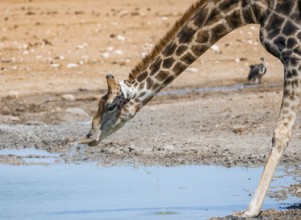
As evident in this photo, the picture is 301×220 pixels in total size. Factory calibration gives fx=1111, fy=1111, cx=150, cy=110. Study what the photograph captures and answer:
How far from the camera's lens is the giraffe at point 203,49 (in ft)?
29.6

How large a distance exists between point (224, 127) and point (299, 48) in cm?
438

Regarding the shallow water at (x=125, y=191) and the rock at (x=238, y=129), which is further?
the rock at (x=238, y=129)

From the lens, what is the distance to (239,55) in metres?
21.2

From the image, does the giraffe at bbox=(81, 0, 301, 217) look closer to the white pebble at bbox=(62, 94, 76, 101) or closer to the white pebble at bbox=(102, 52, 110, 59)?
the white pebble at bbox=(62, 94, 76, 101)

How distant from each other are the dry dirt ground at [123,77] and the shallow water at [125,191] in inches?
17.9

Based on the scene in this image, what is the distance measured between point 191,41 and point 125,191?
5.06 feet

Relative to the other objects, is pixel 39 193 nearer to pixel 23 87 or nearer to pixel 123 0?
pixel 23 87

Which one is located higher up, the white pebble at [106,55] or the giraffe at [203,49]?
the giraffe at [203,49]

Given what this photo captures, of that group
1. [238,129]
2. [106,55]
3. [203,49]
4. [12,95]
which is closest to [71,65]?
[106,55]

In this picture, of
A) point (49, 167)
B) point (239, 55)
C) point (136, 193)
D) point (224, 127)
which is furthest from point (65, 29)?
point (136, 193)

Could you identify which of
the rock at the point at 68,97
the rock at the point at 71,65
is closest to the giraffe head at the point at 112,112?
the rock at the point at 68,97

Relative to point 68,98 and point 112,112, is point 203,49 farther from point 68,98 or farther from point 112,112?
point 68,98

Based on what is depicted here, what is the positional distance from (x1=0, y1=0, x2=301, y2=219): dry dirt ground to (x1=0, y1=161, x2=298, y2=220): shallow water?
46 centimetres

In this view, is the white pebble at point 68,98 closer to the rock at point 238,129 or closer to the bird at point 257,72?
the bird at point 257,72
